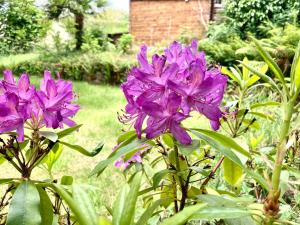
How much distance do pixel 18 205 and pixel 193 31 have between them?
10.4m

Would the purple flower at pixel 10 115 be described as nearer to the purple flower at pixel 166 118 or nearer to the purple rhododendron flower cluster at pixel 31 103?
the purple rhododendron flower cluster at pixel 31 103

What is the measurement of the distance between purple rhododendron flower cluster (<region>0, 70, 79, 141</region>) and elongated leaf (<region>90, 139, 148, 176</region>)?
0.11 metres

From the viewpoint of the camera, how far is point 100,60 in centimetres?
803

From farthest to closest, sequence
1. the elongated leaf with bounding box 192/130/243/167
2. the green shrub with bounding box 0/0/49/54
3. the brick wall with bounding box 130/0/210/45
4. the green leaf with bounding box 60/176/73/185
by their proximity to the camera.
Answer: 1. the brick wall with bounding box 130/0/210/45
2. the green shrub with bounding box 0/0/49/54
3. the green leaf with bounding box 60/176/73/185
4. the elongated leaf with bounding box 192/130/243/167

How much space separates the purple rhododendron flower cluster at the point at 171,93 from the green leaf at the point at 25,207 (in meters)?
0.17

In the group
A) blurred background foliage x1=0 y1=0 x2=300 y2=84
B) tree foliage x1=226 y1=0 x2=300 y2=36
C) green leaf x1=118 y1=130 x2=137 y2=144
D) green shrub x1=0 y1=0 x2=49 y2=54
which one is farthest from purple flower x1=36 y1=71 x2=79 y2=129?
tree foliage x1=226 y1=0 x2=300 y2=36

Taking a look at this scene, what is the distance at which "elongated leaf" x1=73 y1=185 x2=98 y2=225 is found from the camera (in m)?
0.54

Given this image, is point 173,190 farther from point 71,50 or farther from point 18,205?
point 71,50

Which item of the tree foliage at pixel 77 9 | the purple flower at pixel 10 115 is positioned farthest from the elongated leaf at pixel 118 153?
the tree foliage at pixel 77 9

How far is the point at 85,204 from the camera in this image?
556 mm

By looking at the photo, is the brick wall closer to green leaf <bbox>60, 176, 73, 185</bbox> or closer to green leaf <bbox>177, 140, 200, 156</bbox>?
green leaf <bbox>60, 176, 73, 185</bbox>

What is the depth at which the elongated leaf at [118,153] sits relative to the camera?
607 mm

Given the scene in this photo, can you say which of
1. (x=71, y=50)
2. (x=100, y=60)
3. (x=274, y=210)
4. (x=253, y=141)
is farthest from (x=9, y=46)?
(x=274, y=210)

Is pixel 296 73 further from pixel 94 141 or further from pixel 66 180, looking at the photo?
pixel 94 141
